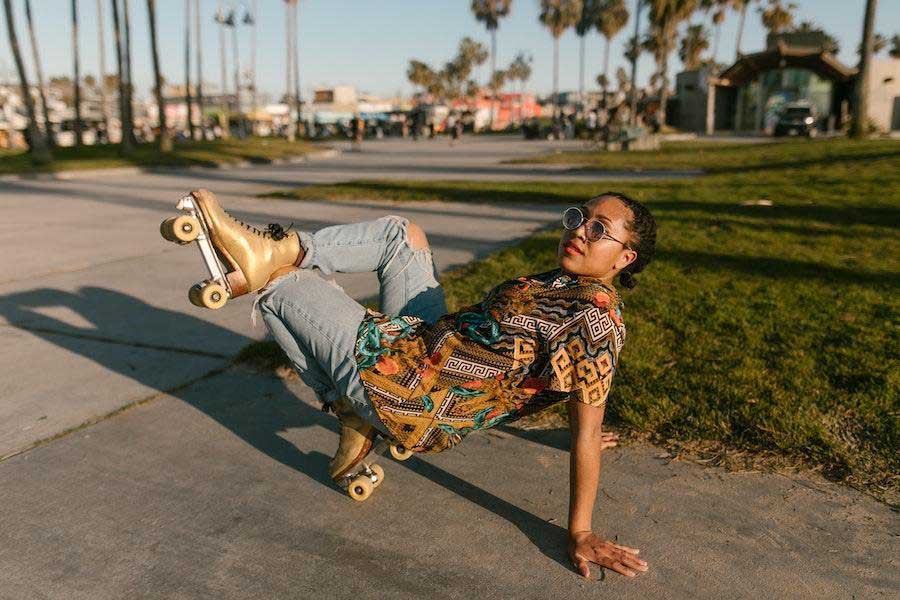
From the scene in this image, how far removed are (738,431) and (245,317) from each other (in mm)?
3344

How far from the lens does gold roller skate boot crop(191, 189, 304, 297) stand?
7.50 ft

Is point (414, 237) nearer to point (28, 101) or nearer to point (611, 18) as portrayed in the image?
point (28, 101)

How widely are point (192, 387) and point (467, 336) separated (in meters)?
1.94

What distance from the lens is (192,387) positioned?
11.8 feet

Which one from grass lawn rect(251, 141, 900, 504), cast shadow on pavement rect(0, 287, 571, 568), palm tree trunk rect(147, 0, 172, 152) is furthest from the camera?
palm tree trunk rect(147, 0, 172, 152)

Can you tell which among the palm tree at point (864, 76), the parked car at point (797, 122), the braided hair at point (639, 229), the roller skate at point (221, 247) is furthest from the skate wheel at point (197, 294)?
the parked car at point (797, 122)

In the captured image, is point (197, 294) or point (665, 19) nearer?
point (197, 294)

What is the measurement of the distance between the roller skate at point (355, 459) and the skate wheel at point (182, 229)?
80 centimetres

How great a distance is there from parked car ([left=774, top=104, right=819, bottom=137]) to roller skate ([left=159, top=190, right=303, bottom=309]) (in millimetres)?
36075

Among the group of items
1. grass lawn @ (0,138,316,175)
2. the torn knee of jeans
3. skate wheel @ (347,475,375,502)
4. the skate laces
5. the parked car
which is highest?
the parked car

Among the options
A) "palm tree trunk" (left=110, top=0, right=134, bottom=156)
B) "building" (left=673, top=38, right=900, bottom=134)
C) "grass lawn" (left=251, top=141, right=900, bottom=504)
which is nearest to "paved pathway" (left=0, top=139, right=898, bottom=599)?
"grass lawn" (left=251, top=141, right=900, bottom=504)

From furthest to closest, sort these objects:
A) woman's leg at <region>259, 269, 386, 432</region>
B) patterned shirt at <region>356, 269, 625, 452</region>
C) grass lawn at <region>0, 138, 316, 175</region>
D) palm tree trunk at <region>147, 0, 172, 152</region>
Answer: palm tree trunk at <region>147, 0, 172, 152</region>, grass lawn at <region>0, 138, 316, 175</region>, woman's leg at <region>259, 269, 386, 432</region>, patterned shirt at <region>356, 269, 625, 452</region>

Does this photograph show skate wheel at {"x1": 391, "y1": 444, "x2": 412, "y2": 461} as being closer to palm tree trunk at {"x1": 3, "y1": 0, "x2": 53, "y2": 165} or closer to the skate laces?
the skate laces

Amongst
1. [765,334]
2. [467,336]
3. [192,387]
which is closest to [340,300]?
[467,336]
